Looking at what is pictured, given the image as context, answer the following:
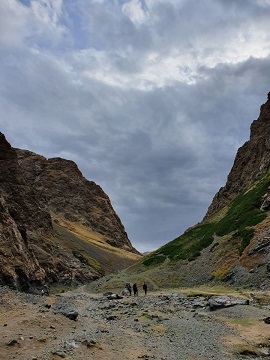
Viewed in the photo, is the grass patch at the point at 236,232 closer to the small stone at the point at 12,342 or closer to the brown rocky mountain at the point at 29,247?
the brown rocky mountain at the point at 29,247

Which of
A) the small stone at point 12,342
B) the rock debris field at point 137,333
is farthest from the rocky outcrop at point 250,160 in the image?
the small stone at point 12,342

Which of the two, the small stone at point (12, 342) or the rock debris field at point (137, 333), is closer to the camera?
the small stone at point (12, 342)

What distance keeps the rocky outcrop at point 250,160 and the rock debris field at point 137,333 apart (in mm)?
91623

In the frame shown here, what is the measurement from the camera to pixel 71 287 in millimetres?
84000

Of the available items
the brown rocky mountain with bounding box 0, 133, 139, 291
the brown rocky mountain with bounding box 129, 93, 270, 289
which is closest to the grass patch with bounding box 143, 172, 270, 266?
the brown rocky mountain with bounding box 129, 93, 270, 289

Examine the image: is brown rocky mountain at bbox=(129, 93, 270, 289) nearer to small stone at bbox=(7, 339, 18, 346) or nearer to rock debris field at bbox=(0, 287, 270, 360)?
rock debris field at bbox=(0, 287, 270, 360)

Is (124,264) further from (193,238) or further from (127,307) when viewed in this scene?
(127,307)

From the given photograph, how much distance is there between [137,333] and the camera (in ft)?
88.0

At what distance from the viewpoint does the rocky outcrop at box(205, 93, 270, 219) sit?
12712cm

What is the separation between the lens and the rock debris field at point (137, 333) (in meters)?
20.8

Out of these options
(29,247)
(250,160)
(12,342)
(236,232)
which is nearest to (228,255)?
(236,232)

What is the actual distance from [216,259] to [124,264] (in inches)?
3582

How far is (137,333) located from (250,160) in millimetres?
119719

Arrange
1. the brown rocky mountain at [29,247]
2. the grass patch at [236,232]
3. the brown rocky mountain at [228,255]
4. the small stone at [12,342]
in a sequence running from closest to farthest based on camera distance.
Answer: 1. the small stone at [12,342]
2. the brown rocky mountain at [29,247]
3. the brown rocky mountain at [228,255]
4. the grass patch at [236,232]
